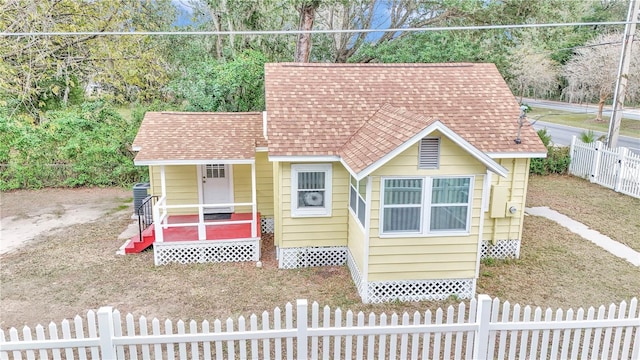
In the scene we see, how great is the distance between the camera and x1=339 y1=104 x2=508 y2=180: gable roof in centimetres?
705

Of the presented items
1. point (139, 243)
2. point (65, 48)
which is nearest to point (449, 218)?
point (139, 243)

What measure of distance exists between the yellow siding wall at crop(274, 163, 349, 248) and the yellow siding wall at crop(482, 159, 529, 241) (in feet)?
10.8

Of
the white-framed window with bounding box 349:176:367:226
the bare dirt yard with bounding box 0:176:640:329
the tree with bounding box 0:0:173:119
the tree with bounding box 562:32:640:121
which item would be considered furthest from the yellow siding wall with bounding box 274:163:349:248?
the tree with bounding box 562:32:640:121

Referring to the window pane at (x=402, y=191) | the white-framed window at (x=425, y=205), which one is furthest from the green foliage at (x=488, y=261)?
the window pane at (x=402, y=191)

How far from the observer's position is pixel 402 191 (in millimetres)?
7562

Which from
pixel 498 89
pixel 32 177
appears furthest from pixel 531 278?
pixel 32 177

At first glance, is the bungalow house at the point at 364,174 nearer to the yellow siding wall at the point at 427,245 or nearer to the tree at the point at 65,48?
the yellow siding wall at the point at 427,245

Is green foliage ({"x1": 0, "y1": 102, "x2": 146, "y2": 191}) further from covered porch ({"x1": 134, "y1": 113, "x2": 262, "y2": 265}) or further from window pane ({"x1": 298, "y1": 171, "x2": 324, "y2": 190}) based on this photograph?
window pane ({"x1": 298, "y1": 171, "x2": 324, "y2": 190})

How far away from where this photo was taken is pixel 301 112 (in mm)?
9531

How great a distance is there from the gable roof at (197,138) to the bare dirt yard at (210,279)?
2395mm

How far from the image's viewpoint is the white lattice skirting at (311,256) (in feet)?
31.2

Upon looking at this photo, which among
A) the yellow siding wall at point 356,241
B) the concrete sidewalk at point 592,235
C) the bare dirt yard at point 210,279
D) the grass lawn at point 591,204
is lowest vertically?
the bare dirt yard at point 210,279

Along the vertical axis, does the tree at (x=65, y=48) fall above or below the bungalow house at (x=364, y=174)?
above

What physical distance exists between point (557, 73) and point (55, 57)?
4306 centimetres
